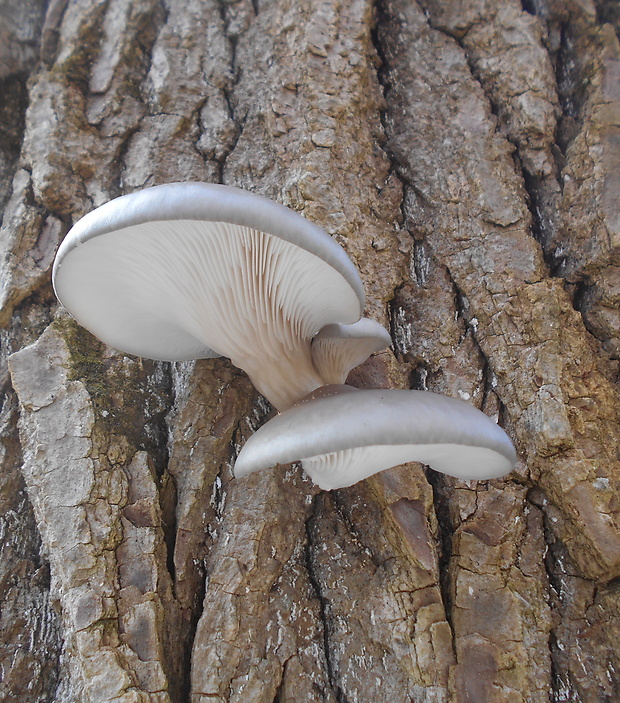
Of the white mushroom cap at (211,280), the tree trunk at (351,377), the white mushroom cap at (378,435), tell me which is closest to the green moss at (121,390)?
the tree trunk at (351,377)

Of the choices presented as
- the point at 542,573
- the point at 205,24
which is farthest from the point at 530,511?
the point at 205,24

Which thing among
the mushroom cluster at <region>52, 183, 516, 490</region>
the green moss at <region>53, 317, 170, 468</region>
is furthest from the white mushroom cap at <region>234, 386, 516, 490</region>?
the green moss at <region>53, 317, 170, 468</region>

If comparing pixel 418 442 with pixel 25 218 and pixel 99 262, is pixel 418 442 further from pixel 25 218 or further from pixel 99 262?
pixel 25 218

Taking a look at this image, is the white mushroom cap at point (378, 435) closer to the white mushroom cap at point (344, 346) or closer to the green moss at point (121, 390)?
the white mushroom cap at point (344, 346)

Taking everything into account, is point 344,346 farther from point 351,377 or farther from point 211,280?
point 211,280

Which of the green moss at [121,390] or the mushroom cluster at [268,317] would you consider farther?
the green moss at [121,390]

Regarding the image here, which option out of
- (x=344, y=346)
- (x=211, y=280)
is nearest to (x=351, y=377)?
(x=344, y=346)
